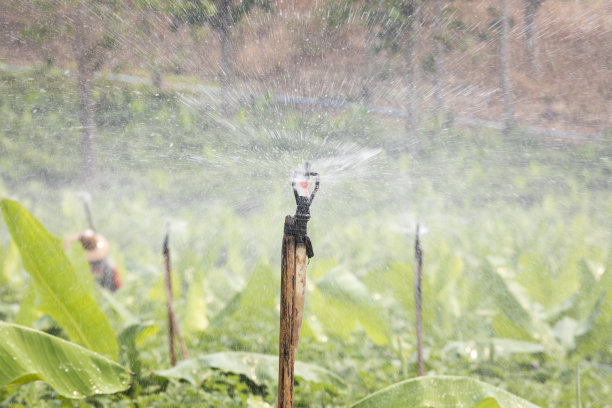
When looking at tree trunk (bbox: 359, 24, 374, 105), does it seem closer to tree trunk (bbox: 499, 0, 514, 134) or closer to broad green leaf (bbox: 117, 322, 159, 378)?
tree trunk (bbox: 499, 0, 514, 134)

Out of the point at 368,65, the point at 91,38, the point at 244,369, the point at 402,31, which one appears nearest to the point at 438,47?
the point at 402,31

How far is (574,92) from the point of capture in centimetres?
423

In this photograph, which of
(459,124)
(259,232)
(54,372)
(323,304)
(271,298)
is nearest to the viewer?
(54,372)

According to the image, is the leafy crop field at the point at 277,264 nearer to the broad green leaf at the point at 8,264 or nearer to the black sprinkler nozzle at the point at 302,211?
the broad green leaf at the point at 8,264

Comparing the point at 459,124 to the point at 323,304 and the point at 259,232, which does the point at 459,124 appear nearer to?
the point at 259,232

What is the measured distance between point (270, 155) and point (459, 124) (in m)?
2.33

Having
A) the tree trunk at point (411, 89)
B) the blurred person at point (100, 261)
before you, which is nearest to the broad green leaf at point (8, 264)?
the blurred person at point (100, 261)

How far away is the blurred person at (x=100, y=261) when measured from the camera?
1.78m

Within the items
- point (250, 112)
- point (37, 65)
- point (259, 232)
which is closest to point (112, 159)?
point (37, 65)

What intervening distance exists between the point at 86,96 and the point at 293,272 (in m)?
2.08

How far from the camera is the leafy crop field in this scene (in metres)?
1.00

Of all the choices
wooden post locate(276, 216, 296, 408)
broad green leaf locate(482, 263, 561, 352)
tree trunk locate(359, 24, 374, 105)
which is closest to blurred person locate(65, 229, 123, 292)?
tree trunk locate(359, 24, 374, 105)

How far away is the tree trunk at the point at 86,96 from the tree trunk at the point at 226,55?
54cm

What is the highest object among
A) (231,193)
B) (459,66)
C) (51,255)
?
(459,66)
